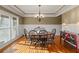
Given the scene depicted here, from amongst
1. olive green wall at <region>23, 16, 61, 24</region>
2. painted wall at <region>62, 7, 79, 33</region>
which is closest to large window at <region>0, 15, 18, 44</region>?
olive green wall at <region>23, 16, 61, 24</region>

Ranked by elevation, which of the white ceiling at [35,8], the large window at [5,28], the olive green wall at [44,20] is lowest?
the large window at [5,28]

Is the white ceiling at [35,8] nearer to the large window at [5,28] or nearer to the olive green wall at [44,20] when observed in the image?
the olive green wall at [44,20]

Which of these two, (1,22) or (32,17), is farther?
(32,17)

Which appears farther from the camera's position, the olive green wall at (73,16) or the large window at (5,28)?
the olive green wall at (73,16)

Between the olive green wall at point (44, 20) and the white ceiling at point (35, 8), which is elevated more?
the white ceiling at point (35, 8)

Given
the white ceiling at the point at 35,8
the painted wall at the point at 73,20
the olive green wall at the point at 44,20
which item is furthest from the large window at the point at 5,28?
the painted wall at the point at 73,20

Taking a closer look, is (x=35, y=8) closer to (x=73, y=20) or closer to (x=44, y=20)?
(x=73, y=20)
